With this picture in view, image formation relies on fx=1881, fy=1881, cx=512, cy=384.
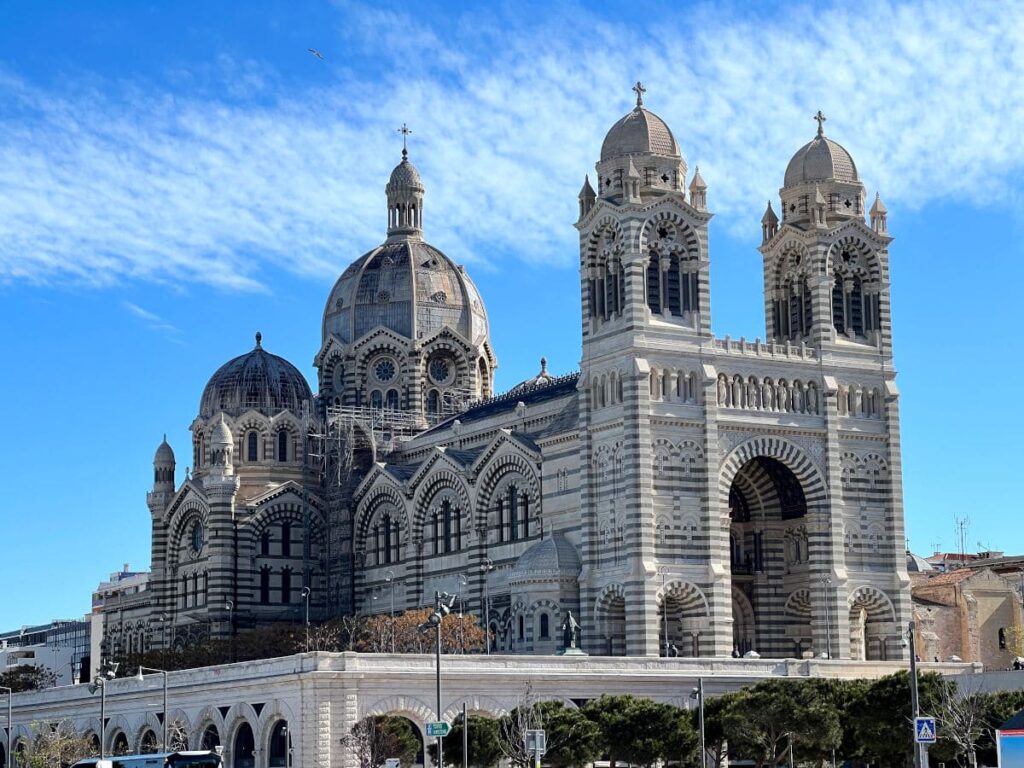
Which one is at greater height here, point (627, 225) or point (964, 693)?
point (627, 225)

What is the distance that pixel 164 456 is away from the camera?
122438mm

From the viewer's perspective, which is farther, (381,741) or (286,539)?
(286,539)

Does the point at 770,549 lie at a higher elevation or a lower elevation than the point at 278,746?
higher

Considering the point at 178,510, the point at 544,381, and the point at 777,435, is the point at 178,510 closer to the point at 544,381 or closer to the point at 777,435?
the point at 544,381

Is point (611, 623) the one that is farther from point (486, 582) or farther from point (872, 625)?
point (872, 625)

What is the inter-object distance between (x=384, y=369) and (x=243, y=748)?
166 feet

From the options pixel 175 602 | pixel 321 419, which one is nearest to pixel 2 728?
pixel 175 602

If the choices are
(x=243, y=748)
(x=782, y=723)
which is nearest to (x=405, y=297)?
(x=243, y=748)

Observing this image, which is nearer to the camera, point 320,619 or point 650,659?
point 650,659

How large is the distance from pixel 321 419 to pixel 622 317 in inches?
1402

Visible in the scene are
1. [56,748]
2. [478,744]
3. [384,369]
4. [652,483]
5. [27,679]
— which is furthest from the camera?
[27,679]

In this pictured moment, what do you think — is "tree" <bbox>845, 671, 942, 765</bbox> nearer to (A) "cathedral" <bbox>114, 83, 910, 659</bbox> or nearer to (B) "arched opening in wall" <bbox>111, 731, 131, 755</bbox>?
(A) "cathedral" <bbox>114, 83, 910, 659</bbox>

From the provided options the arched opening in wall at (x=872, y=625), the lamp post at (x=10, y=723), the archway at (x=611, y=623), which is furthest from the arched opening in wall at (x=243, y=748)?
the arched opening in wall at (x=872, y=625)

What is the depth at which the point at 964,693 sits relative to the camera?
6912 centimetres
